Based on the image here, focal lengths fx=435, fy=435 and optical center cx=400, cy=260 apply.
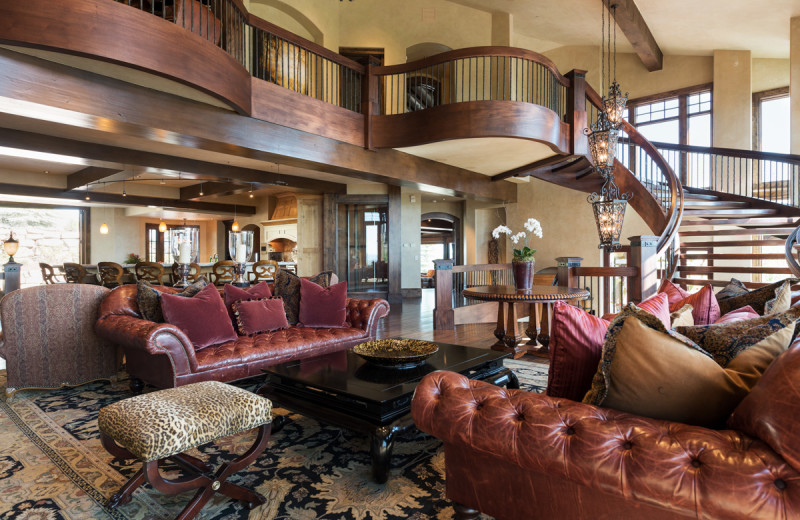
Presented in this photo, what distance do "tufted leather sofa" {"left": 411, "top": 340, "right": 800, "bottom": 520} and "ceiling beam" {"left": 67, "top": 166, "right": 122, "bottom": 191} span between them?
811cm

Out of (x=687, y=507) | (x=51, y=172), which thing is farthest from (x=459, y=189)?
(x=51, y=172)

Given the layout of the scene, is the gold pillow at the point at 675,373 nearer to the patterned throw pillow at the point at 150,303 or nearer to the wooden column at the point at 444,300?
the patterned throw pillow at the point at 150,303

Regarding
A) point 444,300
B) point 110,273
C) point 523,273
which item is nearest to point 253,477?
point 523,273

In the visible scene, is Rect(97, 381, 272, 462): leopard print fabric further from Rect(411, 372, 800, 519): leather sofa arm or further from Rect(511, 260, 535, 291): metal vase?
Rect(511, 260, 535, 291): metal vase

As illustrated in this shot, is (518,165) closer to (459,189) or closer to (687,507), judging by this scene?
(459,189)

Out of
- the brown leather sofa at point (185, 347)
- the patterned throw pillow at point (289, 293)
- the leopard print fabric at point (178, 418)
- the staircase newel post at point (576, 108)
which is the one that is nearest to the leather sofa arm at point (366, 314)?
the brown leather sofa at point (185, 347)

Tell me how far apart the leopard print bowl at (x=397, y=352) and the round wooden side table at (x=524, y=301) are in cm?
136

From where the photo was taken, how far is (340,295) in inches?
155

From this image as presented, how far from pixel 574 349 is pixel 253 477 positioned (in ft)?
5.11

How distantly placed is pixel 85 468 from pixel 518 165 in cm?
727

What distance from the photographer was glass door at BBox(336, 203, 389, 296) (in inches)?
375

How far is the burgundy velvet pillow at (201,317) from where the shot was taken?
304cm

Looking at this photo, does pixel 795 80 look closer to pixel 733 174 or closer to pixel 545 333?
pixel 733 174

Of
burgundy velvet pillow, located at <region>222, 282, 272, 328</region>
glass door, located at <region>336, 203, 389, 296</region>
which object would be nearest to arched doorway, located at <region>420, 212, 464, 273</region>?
glass door, located at <region>336, 203, 389, 296</region>
